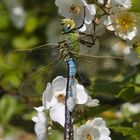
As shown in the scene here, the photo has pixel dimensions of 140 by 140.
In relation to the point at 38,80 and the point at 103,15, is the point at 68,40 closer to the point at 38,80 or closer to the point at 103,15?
the point at 103,15

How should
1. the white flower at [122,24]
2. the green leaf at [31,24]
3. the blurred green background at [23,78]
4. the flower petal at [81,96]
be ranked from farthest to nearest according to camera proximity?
the green leaf at [31,24] < the blurred green background at [23,78] < the white flower at [122,24] < the flower petal at [81,96]

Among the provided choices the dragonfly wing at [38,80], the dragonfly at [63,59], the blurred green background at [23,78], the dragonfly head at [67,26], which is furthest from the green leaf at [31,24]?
the dragonfly head at [67,26]

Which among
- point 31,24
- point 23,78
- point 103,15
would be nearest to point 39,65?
point 103,15

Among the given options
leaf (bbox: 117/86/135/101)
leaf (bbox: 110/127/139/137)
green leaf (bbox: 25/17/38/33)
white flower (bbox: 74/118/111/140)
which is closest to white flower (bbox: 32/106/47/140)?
white flower (bbox: 74/118/111/140)

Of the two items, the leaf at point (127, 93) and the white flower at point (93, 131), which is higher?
the white flower at point (93, 131)

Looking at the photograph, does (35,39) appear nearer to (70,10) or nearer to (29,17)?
(29,17)

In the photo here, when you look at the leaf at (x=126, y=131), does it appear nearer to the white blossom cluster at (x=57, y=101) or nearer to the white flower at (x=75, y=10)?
the white blossom cluster at (x=57, y=101)

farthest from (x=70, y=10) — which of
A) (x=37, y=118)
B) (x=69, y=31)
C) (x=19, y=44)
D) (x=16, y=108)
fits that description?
(x=19, y=44)

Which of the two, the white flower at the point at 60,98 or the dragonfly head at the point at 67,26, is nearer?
the white flower at the point at 60,98
